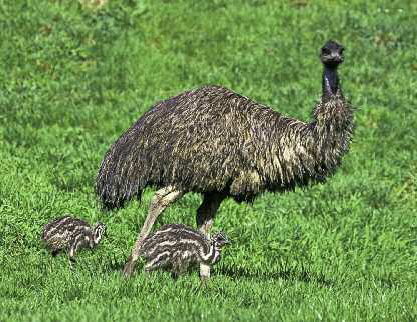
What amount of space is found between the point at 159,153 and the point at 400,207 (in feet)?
18.7

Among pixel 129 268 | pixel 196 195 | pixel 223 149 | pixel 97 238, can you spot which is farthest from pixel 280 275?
pixel 196 195

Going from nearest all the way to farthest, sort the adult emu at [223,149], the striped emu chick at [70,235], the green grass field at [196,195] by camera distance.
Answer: the green grass field at [196,195] < the adult emu at [223,149] < the striped emu chick at [70,235]

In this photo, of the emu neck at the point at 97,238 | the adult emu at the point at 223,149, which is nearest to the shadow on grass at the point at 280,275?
the adult emu at the point at 223,149

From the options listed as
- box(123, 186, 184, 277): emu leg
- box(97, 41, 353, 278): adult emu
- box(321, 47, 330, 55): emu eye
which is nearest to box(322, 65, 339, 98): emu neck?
box(97, 41, 353, 278): adult emu

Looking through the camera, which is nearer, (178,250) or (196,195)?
(178,250)

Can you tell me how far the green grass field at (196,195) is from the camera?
7426mm

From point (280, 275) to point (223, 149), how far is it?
1720mm

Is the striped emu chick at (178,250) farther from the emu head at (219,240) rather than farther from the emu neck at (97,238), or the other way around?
the emu neck at (97,238)

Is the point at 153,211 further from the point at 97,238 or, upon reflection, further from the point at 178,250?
the point at 97,238

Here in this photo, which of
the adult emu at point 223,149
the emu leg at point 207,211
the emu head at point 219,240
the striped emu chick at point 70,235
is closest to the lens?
the adult emu at point 223,149

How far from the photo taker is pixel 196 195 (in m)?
12.0

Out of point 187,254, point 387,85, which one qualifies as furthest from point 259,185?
point 387,85

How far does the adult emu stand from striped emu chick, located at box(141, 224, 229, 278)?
0.16 meters

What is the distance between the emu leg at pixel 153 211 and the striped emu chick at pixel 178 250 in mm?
183
